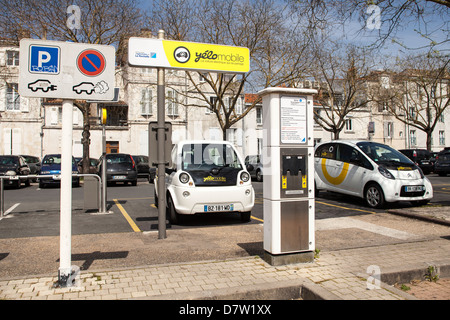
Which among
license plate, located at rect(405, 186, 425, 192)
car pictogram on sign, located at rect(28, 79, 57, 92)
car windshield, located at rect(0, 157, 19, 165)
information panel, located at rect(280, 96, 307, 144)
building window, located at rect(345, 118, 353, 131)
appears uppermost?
building window, located at rect(345, 118, 353, 131)

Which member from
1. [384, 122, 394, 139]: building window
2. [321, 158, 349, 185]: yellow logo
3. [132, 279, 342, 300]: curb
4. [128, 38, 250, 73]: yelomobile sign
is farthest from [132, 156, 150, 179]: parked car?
[384, 122, 394, 139]: building window

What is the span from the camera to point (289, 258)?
491 cm

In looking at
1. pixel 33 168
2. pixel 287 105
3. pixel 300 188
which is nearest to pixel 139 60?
pixel 287 105

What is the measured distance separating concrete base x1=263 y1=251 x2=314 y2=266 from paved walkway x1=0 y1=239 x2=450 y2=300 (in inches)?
3.3

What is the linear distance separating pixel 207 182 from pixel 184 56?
270cm

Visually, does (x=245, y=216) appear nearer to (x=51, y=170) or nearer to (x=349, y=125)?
(x=51, y=170)

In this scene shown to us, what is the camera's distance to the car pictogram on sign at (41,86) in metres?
4.10

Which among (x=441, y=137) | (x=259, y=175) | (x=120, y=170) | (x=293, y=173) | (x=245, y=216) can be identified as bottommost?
(x=245, y=216)

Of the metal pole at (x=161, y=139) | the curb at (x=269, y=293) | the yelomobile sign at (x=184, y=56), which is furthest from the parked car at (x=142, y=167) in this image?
the curb at (x=269, y=293)

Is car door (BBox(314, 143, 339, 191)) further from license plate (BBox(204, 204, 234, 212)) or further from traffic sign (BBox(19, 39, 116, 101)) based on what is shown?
traffic sign (BBox(19, 39, 116, 101))

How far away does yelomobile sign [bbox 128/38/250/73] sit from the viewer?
6.52 metres

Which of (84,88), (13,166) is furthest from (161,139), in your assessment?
(13,166)

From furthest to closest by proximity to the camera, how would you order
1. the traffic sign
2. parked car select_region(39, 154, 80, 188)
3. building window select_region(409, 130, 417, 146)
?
1. building window select_region(409, 130, 417, 146)
2. parked car select_region(39, 154, 80, 188)
3. the traffic sign
